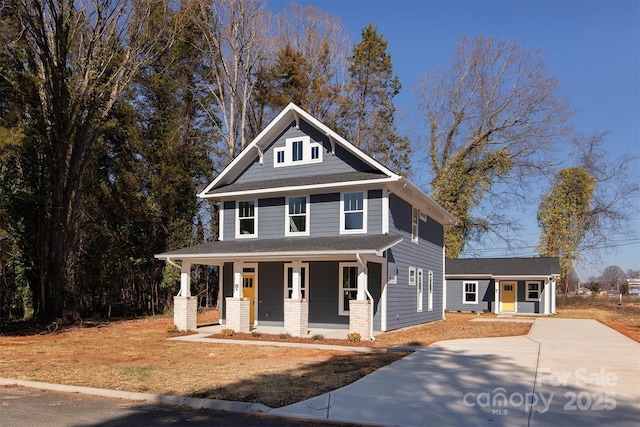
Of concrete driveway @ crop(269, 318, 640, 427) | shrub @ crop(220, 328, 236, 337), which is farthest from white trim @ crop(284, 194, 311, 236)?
concrete driveway @ crop(269, 318, 640, 427)

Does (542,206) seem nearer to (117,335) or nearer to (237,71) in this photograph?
(237,71)

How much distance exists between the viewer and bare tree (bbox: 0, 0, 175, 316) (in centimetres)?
1908

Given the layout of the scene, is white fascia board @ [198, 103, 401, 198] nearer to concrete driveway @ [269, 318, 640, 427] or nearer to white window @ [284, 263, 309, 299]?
white window @ [284, 263, 309, 299]

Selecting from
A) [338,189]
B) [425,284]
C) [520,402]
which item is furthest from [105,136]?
[520,402]

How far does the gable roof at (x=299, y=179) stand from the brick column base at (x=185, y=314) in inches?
164

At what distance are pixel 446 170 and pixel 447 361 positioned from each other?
30.4m

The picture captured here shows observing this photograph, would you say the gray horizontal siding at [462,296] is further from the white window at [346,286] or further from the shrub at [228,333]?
the shrub at [228,333]

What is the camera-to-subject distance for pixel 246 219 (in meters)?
20.4

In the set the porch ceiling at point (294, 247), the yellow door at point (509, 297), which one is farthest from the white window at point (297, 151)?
the yellow door at point (509, 297)

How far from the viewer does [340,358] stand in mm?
12383

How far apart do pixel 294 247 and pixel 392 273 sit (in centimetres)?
384

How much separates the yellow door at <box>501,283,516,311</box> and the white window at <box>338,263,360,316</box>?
62.3 feet

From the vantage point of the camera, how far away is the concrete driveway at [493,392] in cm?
698

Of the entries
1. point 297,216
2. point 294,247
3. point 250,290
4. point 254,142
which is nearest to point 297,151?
point 254,142
